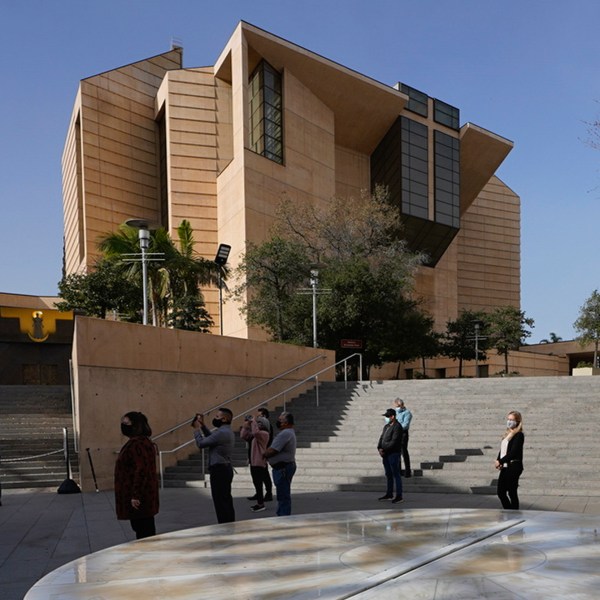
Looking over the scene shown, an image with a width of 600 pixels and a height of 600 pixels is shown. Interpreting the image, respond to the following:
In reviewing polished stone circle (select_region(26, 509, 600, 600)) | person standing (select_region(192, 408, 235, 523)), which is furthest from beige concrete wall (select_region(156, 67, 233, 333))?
polished stone circle (select_region(26, 509, 600, 600))

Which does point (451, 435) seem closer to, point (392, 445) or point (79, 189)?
point (392, 445)

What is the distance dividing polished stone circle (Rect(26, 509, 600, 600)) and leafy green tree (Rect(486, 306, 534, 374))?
4440cm

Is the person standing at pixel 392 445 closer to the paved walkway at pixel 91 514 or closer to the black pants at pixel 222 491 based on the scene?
the paved walkway at pixel 91 514

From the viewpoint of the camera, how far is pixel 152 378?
14.3 meters

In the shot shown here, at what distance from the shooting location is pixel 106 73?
45.6 metres

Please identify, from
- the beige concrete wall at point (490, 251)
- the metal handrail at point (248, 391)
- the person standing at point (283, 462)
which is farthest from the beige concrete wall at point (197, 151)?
the person standing at point (283, 462)

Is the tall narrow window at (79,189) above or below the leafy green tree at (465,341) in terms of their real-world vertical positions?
above

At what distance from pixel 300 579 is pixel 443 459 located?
952 cm

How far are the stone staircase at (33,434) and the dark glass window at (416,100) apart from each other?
37.2 m

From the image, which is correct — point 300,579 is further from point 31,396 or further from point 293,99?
point 293,99

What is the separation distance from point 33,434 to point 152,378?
3.39 m

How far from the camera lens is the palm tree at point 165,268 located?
2194cm

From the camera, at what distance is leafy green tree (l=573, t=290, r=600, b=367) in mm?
46419

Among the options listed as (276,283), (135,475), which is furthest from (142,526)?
(276,283)
